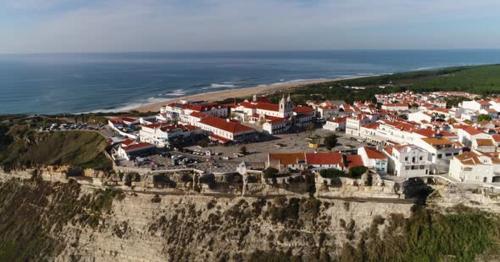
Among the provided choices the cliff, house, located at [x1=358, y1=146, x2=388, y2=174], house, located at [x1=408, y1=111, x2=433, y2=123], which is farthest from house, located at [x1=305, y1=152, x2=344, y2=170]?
house, located at [x1=408, y1=111, x2=433, y2=123]

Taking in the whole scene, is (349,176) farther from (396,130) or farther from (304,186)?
(396,130)

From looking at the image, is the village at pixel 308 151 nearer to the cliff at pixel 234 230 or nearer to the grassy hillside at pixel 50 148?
the cliff at pixel 234 230

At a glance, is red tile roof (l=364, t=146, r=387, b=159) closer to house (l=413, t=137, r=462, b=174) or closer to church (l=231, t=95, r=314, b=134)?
house (l=413, t=137, r=462, b=174)

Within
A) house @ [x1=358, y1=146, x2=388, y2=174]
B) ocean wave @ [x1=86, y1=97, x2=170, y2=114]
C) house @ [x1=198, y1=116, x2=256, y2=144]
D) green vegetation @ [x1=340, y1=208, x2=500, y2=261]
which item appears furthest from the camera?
ocean wave @ [x1=86, y1=97, x2=170, y2=114]

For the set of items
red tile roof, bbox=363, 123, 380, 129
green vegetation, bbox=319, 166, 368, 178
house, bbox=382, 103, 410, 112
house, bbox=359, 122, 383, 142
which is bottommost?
green vegetation, bbox=319, 166, 368, 178

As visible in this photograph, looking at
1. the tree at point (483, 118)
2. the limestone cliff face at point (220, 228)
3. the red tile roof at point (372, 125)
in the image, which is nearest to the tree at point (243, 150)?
the limestone cliff face at point (220, 228)

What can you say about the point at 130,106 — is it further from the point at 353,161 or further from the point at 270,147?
the point at 353,161
